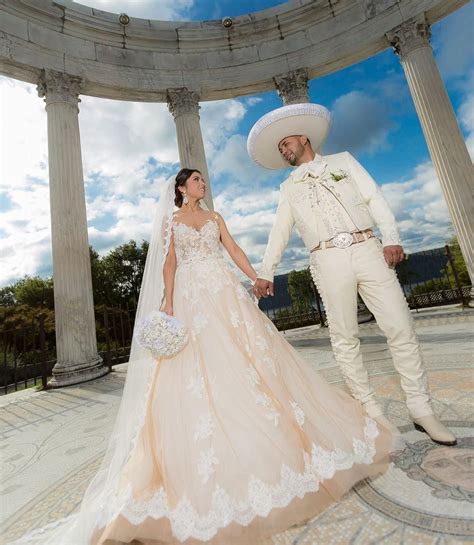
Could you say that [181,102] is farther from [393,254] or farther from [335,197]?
[393,254]

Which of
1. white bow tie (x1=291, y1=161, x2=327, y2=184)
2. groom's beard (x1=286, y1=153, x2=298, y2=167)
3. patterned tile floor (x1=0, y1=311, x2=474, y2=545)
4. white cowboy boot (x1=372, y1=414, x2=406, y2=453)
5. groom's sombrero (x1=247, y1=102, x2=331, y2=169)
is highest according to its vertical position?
groom's sombrero (x1=247, y1=102, x2=331, y2=169)

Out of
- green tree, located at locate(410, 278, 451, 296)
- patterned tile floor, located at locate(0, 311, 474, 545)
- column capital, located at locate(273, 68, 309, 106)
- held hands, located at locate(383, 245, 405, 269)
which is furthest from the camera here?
green tree, located at locate(410, 278, 451, 296)

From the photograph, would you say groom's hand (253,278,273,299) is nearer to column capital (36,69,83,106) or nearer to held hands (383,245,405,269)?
held hands (383,245,405,269)

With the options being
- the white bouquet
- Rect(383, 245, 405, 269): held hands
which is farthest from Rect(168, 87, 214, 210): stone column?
the white bouquet

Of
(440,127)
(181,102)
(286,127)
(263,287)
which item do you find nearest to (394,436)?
(263,287)

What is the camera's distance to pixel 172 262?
298cm

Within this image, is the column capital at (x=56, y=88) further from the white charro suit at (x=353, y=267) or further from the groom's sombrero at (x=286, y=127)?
the white charro suit at (x=353, y=267)

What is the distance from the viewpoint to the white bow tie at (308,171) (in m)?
2.98

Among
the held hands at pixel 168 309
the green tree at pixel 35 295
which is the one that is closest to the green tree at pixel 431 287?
the held hands at pixel 168 309

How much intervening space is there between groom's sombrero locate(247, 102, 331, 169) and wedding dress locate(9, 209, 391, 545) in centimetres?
164

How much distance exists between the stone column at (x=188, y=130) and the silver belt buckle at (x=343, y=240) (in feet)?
31.3

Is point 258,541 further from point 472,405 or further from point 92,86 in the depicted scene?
point 92,86

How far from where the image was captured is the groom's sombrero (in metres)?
3.07

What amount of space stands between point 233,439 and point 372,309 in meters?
1.73
